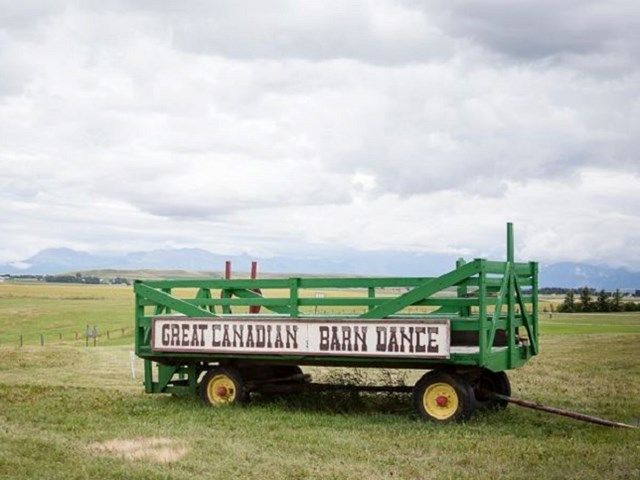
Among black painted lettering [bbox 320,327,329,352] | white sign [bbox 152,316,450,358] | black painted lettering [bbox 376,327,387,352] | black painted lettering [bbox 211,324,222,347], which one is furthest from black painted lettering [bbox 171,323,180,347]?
black painted lettering [bbox 376,327,387,352]

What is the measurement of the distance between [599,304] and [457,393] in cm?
9562

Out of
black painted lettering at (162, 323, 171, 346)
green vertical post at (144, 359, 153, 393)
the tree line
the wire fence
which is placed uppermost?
black painted lettering at (162, 323, 171, 346)

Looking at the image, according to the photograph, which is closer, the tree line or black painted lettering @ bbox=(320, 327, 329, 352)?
black painted lettering @ bbox=(320, 327, 329, 352)

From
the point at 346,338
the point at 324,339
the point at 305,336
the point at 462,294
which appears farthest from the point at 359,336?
the point at 462,294

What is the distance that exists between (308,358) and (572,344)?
22788 mm

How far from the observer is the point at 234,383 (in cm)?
1457

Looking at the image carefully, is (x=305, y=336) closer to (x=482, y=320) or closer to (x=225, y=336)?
(x=225, y=336)

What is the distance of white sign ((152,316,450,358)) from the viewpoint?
12812 millimetres

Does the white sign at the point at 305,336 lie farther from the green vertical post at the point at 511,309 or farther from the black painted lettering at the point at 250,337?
the green vertical post at the point at 511,309

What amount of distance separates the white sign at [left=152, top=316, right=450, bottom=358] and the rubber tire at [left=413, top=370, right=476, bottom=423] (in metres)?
0.42

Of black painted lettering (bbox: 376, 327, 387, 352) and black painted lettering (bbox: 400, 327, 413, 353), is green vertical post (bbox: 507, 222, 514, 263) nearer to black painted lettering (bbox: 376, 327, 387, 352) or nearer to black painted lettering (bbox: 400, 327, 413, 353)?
Result: black painted lettering (bbox: 400, 327, 413, 353)

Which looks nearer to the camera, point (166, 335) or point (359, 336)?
point (359, 336)

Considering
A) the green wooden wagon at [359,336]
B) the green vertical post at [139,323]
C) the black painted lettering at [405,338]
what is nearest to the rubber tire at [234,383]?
the green wooden wagon at [359,336]

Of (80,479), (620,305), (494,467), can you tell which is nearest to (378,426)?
(494,467)
